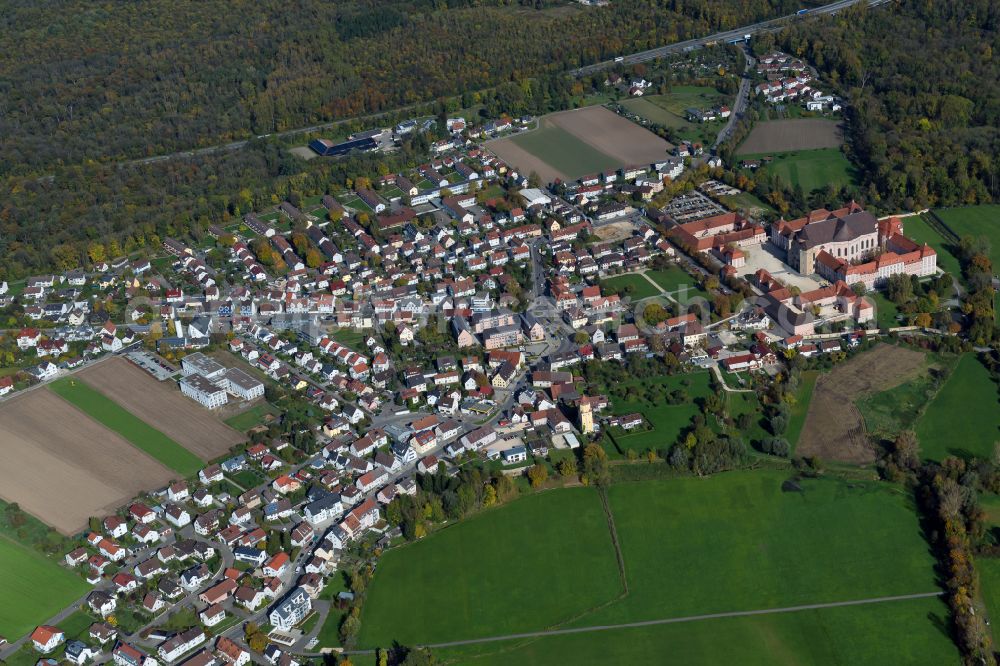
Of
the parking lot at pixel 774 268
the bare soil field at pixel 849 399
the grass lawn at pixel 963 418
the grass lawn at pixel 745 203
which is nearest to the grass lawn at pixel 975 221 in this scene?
the grass lawn at pixel 745 203

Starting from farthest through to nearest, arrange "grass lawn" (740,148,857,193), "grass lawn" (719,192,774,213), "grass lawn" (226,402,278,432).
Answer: "grass lawn" (740,148,857,193)
"grass lawn" (719,192,774,213)
"grass lawn" (226,402,278,432)

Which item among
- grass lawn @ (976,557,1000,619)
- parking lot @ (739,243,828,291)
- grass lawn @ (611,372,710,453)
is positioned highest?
grass lawn @ (976,557,1000,619)

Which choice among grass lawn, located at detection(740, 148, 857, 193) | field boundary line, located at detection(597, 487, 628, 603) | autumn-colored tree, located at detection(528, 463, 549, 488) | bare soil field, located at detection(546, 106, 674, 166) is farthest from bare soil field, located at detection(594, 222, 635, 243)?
field boundary line, located at detection(597, 487, 628, 603)

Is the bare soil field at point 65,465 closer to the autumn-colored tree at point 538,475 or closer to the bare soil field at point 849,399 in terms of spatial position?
the autumn-colored tree at point 538,475

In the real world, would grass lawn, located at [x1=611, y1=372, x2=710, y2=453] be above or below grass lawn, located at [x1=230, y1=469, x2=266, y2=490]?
below

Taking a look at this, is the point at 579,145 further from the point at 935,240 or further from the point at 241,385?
the point at 241,385

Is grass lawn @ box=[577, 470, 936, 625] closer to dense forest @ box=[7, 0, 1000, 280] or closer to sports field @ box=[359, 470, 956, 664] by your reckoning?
sports field @ box=[359, 470, 956, 664]
